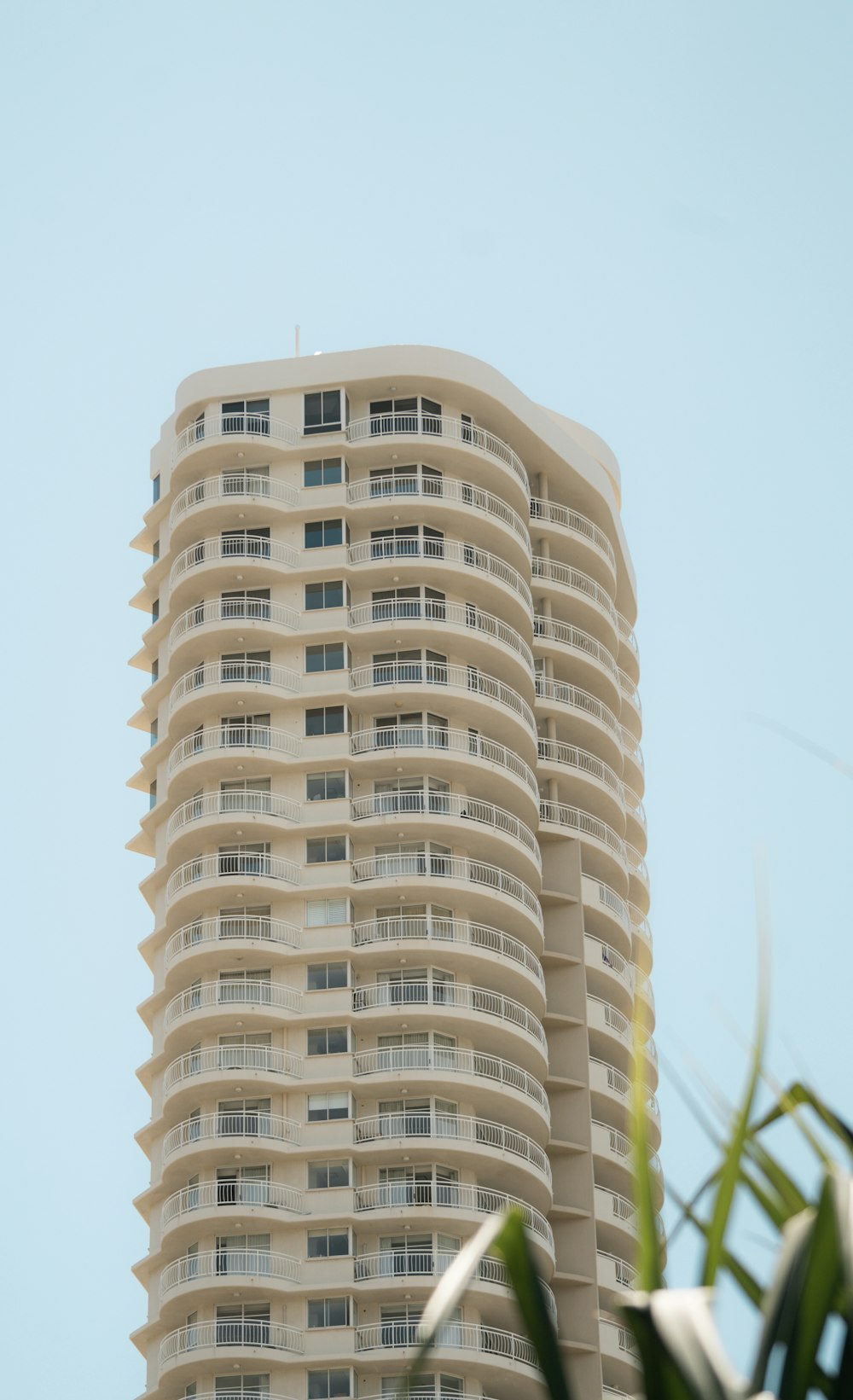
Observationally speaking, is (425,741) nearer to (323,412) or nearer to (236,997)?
(236,997)

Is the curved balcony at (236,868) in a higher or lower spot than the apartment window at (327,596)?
lower

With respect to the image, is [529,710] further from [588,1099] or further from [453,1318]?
[453,1318]

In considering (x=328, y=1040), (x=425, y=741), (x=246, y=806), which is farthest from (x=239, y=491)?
(x=328, y=1040)

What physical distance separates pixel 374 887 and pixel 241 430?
18.0 metres

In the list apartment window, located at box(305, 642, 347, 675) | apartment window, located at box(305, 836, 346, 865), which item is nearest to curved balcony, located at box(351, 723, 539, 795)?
apartment window, located at box(305, 642, 347, 675)

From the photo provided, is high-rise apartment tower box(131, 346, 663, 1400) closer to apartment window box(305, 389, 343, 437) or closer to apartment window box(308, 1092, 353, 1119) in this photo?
apartment window box(305, 389, 343, 437)

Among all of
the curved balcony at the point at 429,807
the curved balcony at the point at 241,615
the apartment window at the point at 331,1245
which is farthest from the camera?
the curved balcony at the point at 241,615

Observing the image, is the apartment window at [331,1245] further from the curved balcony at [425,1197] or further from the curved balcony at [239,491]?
the curved balcony at [239,491]

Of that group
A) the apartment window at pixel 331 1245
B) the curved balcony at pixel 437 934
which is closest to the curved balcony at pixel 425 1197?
the apartment window at pixel 331 1245

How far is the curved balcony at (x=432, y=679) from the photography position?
7369 centimetres

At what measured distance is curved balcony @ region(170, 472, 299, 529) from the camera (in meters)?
76.5

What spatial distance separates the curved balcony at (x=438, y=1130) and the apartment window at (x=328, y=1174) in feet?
3.35

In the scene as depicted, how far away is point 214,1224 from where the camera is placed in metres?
66.7

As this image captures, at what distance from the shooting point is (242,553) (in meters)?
76.0
